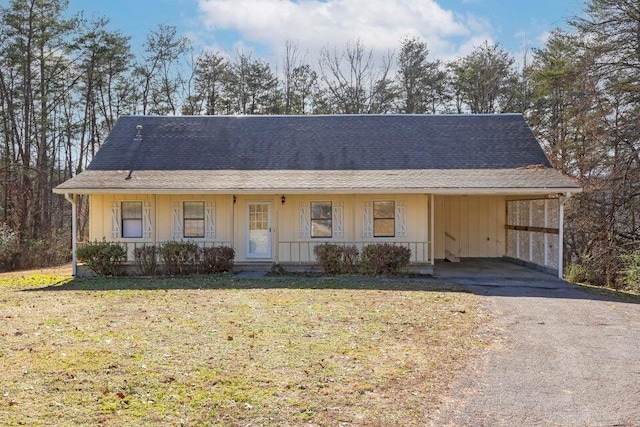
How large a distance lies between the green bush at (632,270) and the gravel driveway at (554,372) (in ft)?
9.85

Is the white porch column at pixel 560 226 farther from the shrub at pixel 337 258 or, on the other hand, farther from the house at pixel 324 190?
the shrub at pixel 337 258

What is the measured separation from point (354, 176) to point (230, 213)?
3.78 metres

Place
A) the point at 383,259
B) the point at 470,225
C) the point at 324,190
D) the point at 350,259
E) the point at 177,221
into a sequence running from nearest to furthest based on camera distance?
the point at 383,259 < the point at 324,190 < the point at 350,259 < the point at 177,221 < the point at 470,225

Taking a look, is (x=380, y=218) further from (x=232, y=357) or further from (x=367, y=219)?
(x=232, y=357)

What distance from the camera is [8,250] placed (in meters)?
18.8

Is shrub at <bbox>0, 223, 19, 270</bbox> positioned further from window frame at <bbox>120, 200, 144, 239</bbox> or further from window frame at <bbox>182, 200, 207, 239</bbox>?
window frame at <bbox>182, 200, 207, 239</bbox>

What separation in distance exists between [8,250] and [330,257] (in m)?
12.3

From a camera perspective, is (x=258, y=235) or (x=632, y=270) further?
(x=258, y=235)

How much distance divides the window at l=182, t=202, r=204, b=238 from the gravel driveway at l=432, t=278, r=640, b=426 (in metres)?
8.93

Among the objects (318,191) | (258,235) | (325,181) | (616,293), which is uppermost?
(325,181)

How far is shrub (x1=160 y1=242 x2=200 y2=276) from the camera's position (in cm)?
1437

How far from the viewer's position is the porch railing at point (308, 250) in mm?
14805

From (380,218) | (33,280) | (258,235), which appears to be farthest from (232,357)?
(33,280)

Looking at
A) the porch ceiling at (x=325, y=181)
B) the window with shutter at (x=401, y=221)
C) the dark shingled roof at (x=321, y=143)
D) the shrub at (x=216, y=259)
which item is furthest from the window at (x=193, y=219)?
the window with shutter at (x=401, y=221)
